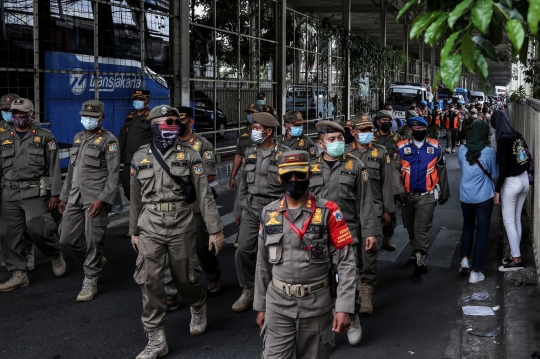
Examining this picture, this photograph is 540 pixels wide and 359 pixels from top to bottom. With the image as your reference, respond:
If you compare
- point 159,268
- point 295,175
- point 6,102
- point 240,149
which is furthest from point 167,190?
point 240,149

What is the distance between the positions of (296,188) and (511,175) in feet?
14.3

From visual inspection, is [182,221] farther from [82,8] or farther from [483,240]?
[82,8]

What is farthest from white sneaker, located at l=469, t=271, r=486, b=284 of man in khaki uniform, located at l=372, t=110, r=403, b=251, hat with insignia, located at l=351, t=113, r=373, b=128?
hat with insignia, located at l=351, t=113, r=373, b=128

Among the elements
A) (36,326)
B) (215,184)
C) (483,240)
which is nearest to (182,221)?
(36,326)

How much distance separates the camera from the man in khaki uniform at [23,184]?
7.24 m

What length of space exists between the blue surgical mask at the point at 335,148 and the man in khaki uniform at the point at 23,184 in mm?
3104

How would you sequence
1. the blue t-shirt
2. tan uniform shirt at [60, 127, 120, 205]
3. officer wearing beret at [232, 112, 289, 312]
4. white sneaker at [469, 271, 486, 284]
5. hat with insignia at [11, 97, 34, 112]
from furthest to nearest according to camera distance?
1. white sneaker at [469, 271, 486, 284]
2. the blue t-shirt
3. hat with insignia at [11, 97, 34, 112]
4. tan uniform shirt at [60, 127, 120, 205]
5. officer wearing beret at [232, 112, 289, 312]

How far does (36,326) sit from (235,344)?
1888mm

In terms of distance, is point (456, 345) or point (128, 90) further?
point (128, 90)

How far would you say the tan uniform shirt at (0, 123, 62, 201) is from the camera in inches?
285

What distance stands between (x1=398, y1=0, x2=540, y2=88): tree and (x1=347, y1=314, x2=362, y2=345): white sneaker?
11.8 ft

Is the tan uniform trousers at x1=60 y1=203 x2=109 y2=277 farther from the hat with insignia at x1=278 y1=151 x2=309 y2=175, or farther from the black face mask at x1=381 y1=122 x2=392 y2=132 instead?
the black face mask at x1=381 y1=122 x2=392 y2=132

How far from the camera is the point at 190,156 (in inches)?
217

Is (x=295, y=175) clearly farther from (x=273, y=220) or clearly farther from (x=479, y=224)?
(x=479, y=224)
